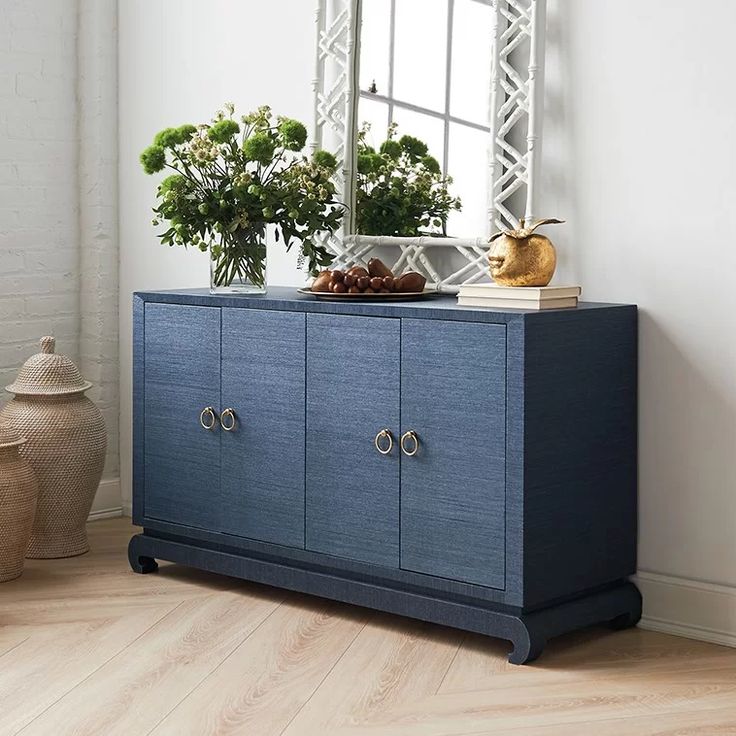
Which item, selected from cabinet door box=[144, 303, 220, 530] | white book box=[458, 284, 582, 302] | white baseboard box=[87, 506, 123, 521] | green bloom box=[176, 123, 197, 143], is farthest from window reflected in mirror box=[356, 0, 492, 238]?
white baseboard box=[87, 506, 123, 521]

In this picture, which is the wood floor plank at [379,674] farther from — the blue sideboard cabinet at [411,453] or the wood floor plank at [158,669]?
the wood floor plank at [158,669]

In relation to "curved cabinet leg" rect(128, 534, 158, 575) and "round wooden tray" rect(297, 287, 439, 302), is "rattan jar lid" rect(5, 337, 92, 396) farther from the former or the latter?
"round wooden tray" rect(297, 287, 439, 302)

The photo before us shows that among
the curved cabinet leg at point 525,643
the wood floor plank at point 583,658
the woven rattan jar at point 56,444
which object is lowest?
the wood floor plank at point 583,658

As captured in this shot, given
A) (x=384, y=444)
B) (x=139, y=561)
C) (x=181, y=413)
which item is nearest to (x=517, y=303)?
(x=384, y=444)

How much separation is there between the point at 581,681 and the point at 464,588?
36cm

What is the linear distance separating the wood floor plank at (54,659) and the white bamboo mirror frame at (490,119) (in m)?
1.21

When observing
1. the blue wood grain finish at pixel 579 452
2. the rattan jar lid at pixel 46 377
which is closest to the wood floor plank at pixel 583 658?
the blue wood grain finish at pixel 579 452

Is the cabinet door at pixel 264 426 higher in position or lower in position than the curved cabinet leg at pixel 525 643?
higher

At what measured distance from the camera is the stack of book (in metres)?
2.99

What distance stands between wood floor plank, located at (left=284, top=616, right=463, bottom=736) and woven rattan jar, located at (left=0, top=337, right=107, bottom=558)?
116 cm

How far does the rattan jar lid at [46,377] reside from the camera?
3.90 metres

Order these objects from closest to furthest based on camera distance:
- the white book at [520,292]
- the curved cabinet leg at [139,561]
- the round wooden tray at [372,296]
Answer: the white book at [520,292] < the round wooden tray at [372,296] < the curved cabinet leg at [139,561]

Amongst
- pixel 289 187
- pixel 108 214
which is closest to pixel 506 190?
pixel 289 187

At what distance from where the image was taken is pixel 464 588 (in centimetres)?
303
